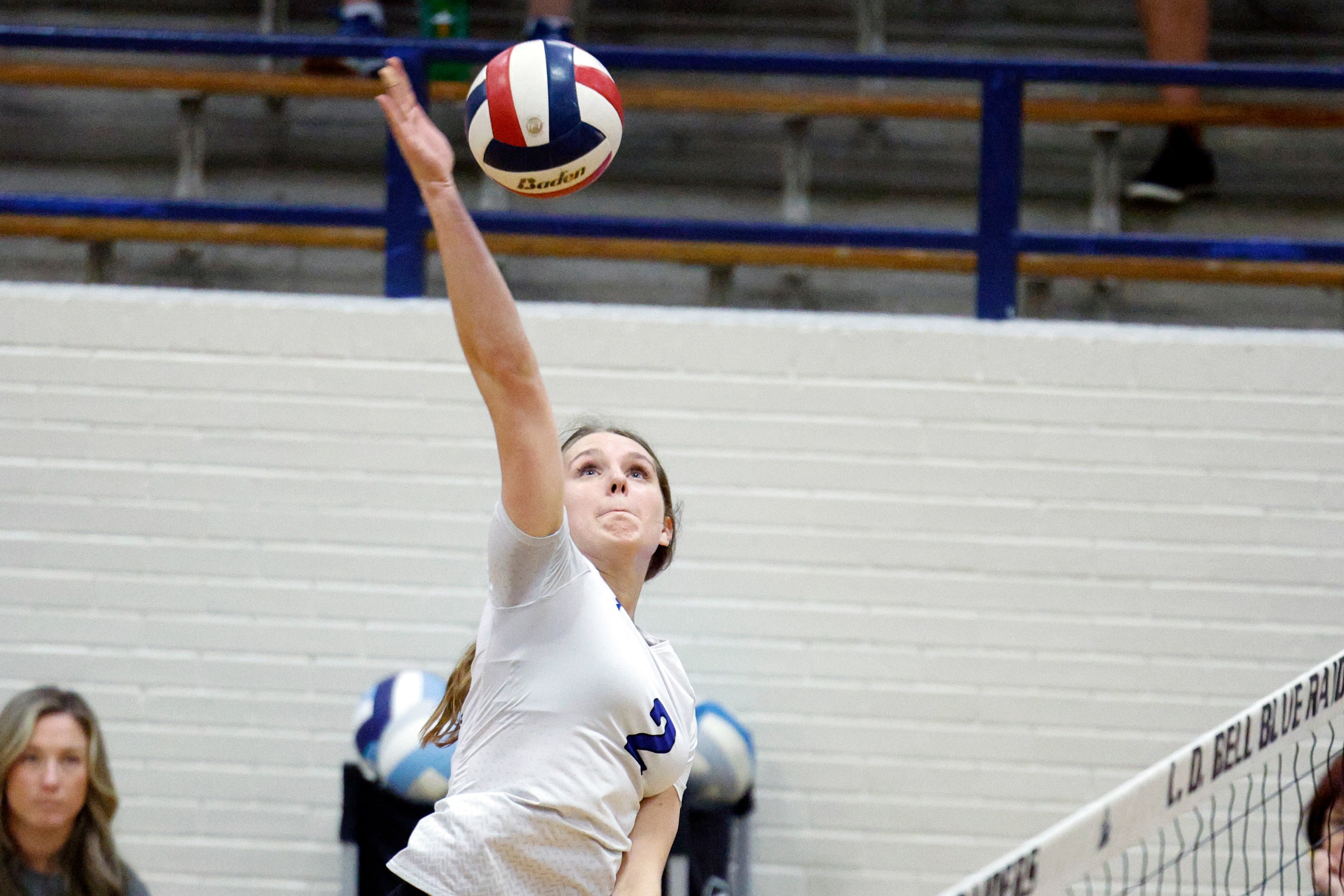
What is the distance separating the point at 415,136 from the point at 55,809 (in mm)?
2785

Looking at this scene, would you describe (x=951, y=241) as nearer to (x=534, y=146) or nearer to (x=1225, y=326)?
(x=1225, y=326)

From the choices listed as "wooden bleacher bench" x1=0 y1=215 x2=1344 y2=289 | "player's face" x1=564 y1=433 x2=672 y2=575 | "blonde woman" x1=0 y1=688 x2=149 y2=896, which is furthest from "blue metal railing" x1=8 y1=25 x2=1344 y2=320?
"player's face" x1=564 y1=433 x2=672 y2=575

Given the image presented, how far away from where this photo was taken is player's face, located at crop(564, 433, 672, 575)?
2400 millimetres

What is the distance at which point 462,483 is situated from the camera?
4840 millimetres

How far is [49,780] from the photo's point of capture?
387cm

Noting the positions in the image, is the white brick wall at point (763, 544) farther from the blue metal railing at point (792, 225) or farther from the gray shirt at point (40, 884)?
the gray shirt at point (40, 884)

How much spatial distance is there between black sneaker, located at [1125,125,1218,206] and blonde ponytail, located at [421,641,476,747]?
4996 millimetres

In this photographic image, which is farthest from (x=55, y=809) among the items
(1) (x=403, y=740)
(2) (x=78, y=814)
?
(1) (x=403, y=740)

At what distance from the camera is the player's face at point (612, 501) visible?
240 cm

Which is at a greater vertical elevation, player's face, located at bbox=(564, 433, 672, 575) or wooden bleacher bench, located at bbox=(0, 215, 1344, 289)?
wooden bleacher bench, located at bbox=(0, 215, 1344, 289)

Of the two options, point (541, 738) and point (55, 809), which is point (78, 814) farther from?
point (541, 738)

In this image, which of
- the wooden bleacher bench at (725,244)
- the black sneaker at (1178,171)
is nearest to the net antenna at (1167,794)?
the wooden bleacher bench at (725,244)

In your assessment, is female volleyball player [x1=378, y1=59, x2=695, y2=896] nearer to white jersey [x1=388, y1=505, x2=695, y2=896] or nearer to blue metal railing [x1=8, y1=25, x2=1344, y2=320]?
white jersey [x1=388, y1=505, x2=695, y2=896]

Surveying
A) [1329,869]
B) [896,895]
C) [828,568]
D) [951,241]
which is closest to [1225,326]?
[951,241]
